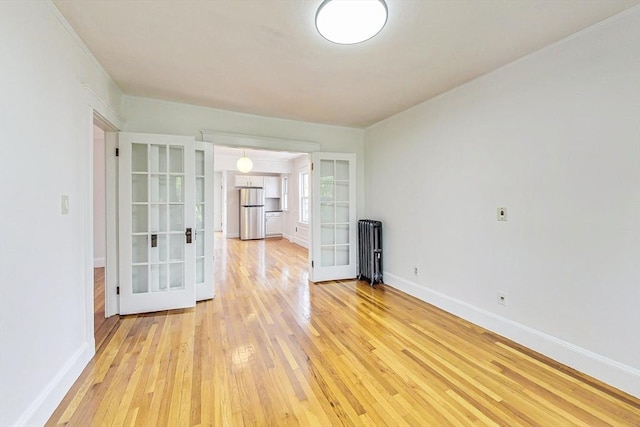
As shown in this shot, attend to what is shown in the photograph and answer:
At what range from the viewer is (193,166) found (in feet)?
10.3

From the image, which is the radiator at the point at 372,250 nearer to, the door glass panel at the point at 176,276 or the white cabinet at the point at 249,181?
the door glass panel at the point at 176,276

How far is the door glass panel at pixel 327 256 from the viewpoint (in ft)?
14.0

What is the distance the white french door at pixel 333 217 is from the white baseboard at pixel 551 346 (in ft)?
4.84

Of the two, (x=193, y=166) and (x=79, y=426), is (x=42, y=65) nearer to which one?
(x=193, y=166)

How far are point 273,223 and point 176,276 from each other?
6.19 metres

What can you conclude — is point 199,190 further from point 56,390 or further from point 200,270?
point 56,390

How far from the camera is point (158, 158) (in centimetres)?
309

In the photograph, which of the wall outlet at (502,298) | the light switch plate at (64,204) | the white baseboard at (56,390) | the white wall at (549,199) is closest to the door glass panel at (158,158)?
the light switch plate at (64,204)

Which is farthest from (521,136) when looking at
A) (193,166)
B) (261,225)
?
(261,225)

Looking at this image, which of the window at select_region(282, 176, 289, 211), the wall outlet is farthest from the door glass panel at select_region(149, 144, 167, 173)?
the window at select_region(282, 176, 289, 211)

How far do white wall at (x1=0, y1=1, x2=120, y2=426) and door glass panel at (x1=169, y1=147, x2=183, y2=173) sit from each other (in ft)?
3.19

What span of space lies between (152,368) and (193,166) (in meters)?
2.04

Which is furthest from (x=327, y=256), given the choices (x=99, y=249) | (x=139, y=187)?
(x=99, y=249)

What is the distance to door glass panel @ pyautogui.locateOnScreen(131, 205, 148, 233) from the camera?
9.87ft
